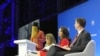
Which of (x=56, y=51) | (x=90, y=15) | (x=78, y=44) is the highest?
(x=90, y=15)

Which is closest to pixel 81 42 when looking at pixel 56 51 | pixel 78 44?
pixel 78 44

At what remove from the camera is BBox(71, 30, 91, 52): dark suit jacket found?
14.8 ft

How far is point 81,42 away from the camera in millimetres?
4574

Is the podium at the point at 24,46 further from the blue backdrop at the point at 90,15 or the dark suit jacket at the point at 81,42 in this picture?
the blue backdrop at the point at 90,15

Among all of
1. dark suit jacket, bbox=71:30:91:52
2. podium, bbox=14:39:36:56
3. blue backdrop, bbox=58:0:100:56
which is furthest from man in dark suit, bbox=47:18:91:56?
blue backdrop, bbox=58:0:100:56

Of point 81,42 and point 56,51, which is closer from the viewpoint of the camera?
point 81,42

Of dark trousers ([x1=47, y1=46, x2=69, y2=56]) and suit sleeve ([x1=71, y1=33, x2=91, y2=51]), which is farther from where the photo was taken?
dark trousers ([x1=47, y1=46, x2=69, y2=56])

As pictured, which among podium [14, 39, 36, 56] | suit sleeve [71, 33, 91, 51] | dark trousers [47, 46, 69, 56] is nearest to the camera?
suit sleeve [71, 33, 91, 51]

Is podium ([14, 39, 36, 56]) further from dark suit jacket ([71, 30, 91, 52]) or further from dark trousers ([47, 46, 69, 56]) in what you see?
dark suit jacket ([71, 30, 91, 52])

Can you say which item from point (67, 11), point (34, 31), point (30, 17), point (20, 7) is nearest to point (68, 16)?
point (67, 11)

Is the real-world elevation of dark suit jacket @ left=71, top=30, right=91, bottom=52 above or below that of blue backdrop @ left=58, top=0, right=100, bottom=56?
below

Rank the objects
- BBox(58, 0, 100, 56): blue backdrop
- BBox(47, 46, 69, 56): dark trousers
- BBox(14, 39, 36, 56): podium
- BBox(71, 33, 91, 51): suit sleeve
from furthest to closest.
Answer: BBox(58, 0, 100, 56): blue backdrop
BBox(14, 39, 36, 56): podium
BBox(47, 46, 69, 56): dark trousers
BBox(71, 33, 91, 51): suit sleeve

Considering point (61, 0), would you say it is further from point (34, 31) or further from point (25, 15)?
point (34, 31)

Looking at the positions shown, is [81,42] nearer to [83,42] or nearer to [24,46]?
[83,42]
